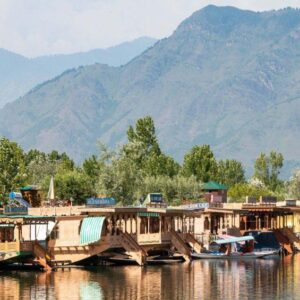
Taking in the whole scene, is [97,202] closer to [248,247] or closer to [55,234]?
[55,234]

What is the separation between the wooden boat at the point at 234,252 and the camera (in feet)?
354

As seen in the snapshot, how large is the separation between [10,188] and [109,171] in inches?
611

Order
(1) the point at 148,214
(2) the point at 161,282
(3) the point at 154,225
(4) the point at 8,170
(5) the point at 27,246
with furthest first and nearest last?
1. (4) the point at 8,170
2. (3) the point at 154,225
3. (1) the point at 148,214
4. (5) the point at 27,246
5. (2) the point at 161,282

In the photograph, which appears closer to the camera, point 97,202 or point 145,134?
point 97,202

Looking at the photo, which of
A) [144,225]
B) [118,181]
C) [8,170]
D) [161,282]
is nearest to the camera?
[161,282]

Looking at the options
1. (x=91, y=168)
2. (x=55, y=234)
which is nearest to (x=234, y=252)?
(x=55, y=234)

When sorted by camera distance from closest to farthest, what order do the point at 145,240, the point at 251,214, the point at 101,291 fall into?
the point at 101,291, the point at 145,240, the point at 251,214

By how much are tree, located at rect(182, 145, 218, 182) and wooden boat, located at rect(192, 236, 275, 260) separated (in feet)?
239

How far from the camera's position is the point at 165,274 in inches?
3556

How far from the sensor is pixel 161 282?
274ft

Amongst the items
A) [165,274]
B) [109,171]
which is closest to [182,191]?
[109,171]

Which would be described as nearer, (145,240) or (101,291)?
(101,291)

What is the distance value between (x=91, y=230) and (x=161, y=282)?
14065mm

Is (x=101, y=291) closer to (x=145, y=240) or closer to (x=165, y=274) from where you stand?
(x=165, y=274)
